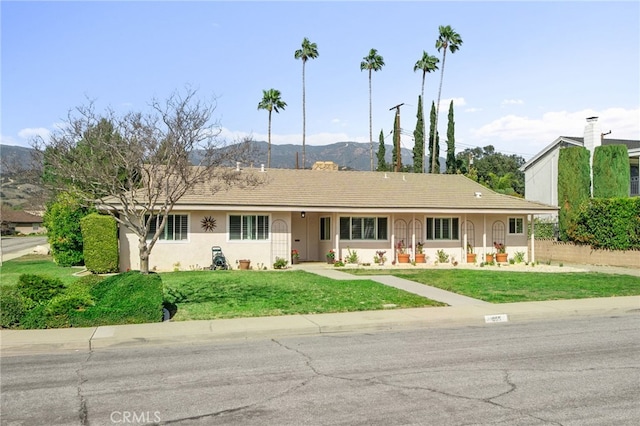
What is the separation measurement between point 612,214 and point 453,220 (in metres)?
7.61

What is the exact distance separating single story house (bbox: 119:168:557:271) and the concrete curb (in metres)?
11.1

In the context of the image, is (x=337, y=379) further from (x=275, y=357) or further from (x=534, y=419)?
(x=534, y=419)

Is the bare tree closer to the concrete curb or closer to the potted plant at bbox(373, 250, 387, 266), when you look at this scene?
the concrete curb

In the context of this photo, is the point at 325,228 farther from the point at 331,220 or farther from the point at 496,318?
the point at 496,318

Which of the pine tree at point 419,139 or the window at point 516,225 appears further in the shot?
the pine tree at point 419,139

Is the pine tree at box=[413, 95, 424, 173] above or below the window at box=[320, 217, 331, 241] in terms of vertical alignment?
above

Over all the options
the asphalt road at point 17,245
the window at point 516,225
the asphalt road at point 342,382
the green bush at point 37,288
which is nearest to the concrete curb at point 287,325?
the asphalt road at point 342,382

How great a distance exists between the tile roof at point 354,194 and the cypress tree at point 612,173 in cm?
399

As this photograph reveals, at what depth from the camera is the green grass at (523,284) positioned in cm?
1653

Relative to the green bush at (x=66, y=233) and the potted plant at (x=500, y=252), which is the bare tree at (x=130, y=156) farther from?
the potted plant at (x=500, y=252)

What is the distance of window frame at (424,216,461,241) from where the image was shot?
27.7 metres

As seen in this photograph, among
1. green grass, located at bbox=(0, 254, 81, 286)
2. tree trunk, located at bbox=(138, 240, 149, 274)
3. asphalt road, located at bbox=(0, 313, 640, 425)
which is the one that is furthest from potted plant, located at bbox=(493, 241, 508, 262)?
green grass, located at bbox=(0, 254, 81, 286)

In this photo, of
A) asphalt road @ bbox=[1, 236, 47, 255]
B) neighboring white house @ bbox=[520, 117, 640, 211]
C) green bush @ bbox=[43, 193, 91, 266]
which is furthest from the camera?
asphalt road @ bbox=[1, 236, 47, 255]

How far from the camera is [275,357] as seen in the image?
930 cm
